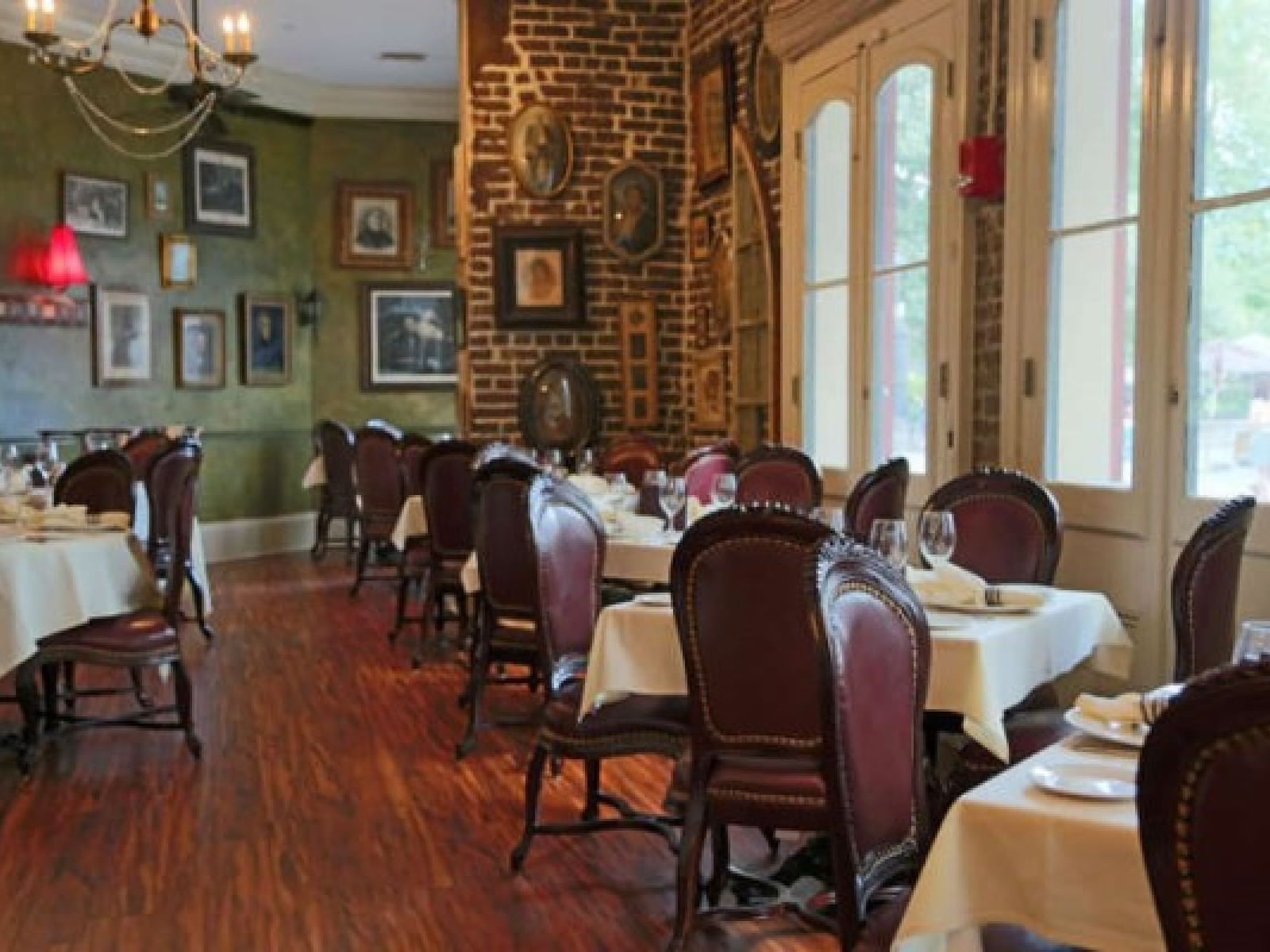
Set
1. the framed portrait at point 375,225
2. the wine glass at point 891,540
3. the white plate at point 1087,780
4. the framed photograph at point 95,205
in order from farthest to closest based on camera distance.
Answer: the framed portrait at point 375,225 < the framed photograph at point 95,205 < the wine glass at point 891,540 < the white plate at point 1087,780

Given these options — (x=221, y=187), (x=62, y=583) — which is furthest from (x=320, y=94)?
(x=62, y=583)

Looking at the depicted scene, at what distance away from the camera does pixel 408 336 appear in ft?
41.7

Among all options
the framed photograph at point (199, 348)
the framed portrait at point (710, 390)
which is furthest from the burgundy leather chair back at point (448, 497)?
the framed photograph at point (199, 348)

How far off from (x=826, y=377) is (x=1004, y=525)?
2863 millimetres

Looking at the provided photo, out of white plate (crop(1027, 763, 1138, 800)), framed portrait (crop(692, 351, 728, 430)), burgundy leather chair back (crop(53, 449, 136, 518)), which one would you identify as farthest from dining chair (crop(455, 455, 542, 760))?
framed portrait (crop(692, 351, 728, 430))

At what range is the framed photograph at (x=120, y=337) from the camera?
10508 mm

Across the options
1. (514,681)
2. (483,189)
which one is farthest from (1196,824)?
(483,189)

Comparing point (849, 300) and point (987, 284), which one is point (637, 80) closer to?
point (849, 300)

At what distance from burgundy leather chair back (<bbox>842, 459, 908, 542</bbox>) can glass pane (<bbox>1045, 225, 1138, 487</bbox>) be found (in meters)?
Result: 0.54

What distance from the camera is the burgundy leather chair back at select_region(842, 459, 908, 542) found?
521 cm

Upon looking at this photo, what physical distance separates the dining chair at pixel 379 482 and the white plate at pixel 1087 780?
7130 millimetres

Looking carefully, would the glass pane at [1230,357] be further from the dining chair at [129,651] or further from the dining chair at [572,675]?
the dining chair at [129,651]

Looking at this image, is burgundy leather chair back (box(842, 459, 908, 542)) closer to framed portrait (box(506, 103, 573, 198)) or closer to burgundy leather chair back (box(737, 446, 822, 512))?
burgundy leather chair back (box(737, 446, 822, 512))

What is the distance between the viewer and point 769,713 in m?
2.99
